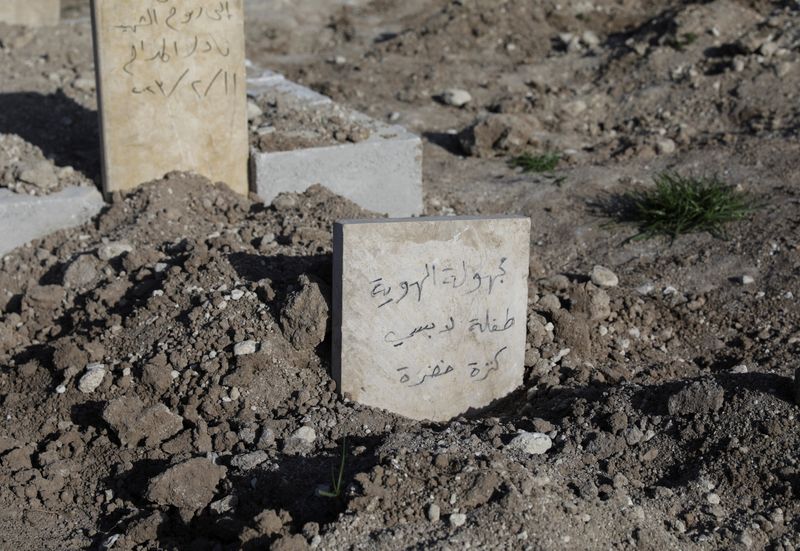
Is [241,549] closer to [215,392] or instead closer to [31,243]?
[215,392]

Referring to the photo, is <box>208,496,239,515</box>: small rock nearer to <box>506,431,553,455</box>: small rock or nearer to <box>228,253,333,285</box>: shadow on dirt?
<box>506,431,553,455</box>: small rock

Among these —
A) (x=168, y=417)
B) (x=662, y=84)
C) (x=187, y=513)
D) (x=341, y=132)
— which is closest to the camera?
(x=187, y=513)

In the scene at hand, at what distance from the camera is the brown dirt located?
10.2 feet

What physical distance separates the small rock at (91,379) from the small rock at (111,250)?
3.14 ft

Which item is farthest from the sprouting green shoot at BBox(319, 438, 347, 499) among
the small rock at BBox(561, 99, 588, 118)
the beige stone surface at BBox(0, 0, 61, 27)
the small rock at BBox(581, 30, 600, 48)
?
the beige stone surface at BBox(0, 0, 61, 27)

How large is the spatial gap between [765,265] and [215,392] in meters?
2.67

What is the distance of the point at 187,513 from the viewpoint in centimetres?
327

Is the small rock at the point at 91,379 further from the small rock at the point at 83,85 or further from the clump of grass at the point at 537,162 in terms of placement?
the small rock at the point at 83,85

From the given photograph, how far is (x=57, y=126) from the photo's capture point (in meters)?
6.09

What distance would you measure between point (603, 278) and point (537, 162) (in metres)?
1.66

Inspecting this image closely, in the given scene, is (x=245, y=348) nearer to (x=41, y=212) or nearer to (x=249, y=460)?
(x=249, y=460)

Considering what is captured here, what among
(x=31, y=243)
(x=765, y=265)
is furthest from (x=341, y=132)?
(x=765, y=265)

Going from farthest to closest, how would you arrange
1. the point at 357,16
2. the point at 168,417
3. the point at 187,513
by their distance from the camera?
the point at 357,16, the point at 168,417, the point at 187,513

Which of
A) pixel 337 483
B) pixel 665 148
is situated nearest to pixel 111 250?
pixel 337 483
